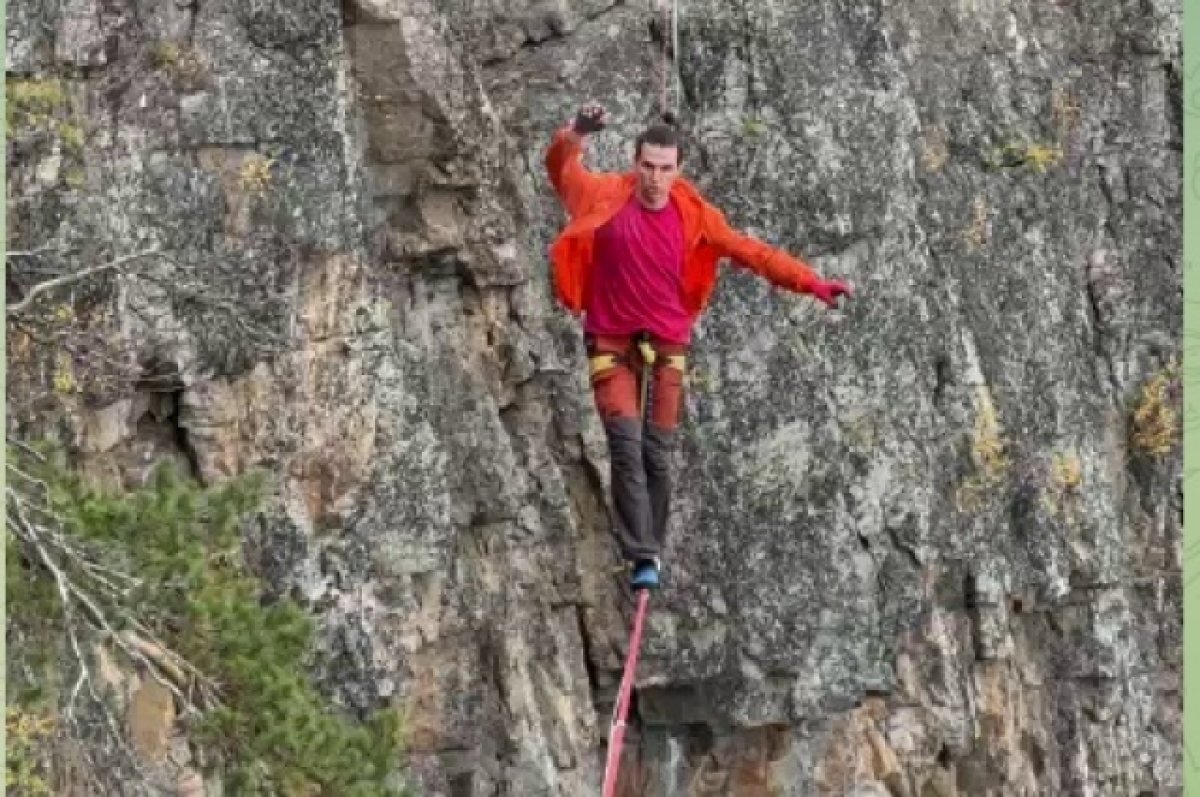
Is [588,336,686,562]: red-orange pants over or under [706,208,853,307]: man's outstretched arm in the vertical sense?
under

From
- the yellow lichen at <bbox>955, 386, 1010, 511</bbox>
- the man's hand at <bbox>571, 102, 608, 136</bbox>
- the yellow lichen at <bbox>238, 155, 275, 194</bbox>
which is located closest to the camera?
the man's hand at <bbox>571, 102, 608, 136</bbox>

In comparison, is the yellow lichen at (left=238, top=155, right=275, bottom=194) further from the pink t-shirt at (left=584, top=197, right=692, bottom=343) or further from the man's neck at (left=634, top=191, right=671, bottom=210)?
the man's neck at (left=634, top=191, right=671, bottom=210)

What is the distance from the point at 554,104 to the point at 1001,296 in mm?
4116

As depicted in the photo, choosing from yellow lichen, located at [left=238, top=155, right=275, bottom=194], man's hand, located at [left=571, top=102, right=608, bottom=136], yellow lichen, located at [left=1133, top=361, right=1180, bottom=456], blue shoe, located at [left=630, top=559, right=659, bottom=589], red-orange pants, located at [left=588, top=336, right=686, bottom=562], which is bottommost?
blue shoe, located at [left=630, top=559, right=659, bottom=589]

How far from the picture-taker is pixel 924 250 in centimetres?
2208

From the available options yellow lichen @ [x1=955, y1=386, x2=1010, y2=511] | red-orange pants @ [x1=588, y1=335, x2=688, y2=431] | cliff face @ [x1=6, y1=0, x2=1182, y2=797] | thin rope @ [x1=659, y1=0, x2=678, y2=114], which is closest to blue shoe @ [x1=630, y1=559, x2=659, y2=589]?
red-orange pants @ [x1=588, y1=335, x2=688, y2=431]

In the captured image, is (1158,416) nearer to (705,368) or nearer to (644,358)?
(705,368)

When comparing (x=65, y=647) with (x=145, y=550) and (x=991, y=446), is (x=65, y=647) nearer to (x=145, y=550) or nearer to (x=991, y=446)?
(x=145, y=550)

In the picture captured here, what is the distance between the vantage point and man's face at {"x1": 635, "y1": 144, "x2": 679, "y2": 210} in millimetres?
17656

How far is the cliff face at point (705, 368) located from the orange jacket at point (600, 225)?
1.24m

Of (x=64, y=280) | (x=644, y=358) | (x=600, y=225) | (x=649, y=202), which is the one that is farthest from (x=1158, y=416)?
(x=64, y=280)

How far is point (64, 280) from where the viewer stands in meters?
15.5

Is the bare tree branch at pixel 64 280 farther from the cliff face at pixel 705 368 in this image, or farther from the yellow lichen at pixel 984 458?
the yellow lichen at pixel 984 458

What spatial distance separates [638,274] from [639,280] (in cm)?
3
